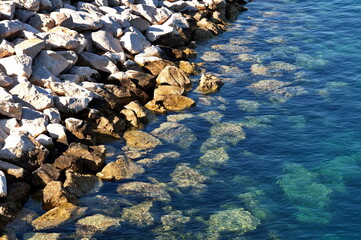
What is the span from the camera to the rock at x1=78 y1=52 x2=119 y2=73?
31.5m

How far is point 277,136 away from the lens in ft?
91.1

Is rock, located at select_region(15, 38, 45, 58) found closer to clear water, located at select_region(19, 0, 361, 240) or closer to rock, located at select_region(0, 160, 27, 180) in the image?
clear water, located at select_region(19, 0, 361, 240)

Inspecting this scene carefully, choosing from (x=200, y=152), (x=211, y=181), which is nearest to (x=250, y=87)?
(x=200, y=152)

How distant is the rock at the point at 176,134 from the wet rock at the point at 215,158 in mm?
1243

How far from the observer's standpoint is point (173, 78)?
107 ft

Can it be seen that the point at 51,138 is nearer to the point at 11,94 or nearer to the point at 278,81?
the point at 11,94

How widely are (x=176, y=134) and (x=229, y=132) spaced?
262cm

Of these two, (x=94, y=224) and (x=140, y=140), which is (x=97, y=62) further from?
(x=94, y=224)

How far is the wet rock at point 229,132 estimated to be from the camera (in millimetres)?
27500

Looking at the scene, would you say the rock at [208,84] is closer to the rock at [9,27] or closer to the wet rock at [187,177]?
the wet rock at [187,177]

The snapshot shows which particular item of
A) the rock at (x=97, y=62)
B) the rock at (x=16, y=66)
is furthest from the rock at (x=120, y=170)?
the rock at (x=97, y=62)

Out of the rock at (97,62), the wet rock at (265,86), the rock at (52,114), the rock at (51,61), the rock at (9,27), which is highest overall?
the rock at (9,27)

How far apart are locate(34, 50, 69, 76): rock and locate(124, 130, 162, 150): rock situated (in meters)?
5.15

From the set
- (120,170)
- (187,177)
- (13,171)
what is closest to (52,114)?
(13,171)
